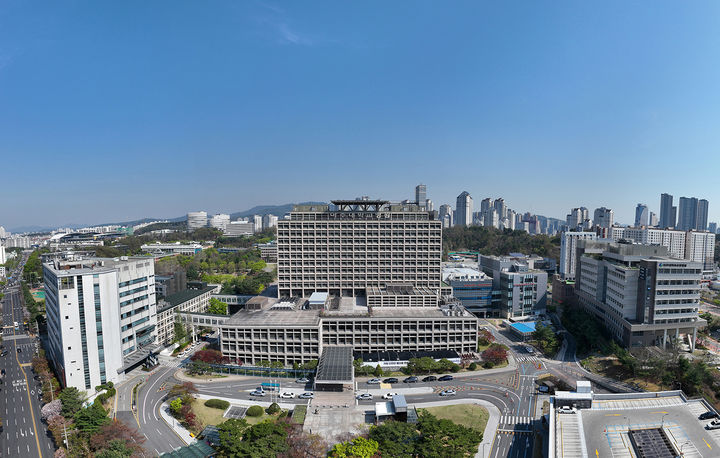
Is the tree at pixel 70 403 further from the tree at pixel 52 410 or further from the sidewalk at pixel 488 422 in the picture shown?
the sidewalk at pixel 488 422

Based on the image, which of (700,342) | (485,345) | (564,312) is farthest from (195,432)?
(700,342)

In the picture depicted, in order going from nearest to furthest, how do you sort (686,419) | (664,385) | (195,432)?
(686,419) < (195,432) < (664,385)

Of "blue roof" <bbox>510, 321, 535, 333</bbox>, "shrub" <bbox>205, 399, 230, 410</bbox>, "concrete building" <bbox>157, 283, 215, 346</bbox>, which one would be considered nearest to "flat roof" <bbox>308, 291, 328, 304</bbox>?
"shrub" <bbox>205, 399, 230, 410</bbox>

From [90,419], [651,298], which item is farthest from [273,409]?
[651,298]

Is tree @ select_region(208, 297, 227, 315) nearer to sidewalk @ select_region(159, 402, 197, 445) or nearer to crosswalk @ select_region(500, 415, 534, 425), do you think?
sidewalk @ select_region(159, 402, 197, 445)

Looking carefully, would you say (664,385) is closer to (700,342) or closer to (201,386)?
(700,342)

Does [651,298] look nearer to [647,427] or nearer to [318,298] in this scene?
[647,427]
